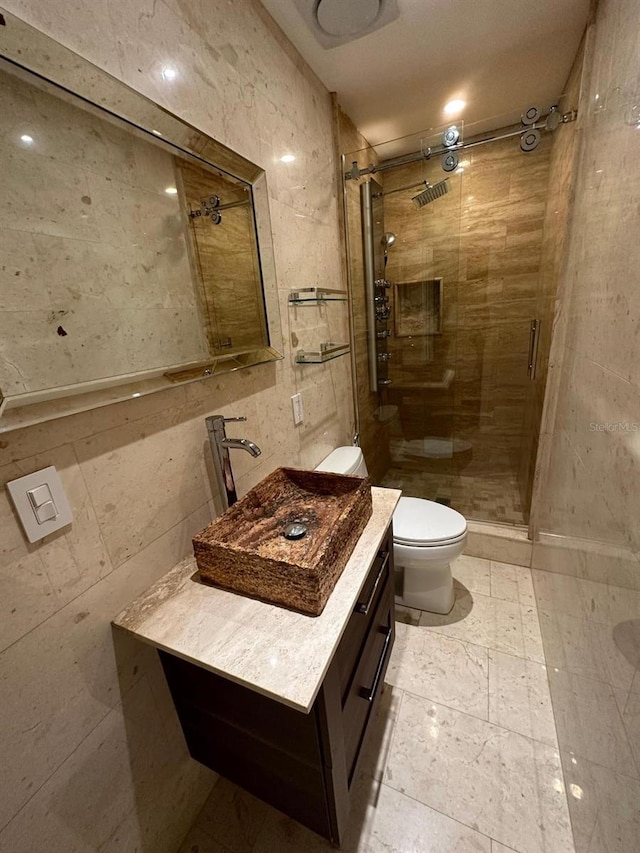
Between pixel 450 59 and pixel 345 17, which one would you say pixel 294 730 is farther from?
pixel 450 59

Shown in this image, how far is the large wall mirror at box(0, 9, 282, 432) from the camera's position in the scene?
0.58 m

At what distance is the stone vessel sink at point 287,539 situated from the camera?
737mm

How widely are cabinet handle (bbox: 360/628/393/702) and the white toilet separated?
37 cm

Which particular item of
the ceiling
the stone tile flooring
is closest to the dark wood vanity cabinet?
the stone tile flooring

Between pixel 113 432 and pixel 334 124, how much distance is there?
6.34ft

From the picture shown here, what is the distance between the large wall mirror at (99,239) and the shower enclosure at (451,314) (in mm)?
1251

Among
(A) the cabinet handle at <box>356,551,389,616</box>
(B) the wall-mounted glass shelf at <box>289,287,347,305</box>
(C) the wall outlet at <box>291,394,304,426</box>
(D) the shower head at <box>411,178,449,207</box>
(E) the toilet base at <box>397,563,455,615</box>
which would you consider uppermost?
(D) the shower head at <box>411,178,449,207</box>

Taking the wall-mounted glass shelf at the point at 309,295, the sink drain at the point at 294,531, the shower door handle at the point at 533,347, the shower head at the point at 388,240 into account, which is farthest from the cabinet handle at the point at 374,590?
the shower head at the point at 388,240

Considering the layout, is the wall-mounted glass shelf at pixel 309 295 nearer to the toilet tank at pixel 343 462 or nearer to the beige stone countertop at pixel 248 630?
the toilet tank at pixel 343 462

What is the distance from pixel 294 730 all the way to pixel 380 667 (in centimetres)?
48

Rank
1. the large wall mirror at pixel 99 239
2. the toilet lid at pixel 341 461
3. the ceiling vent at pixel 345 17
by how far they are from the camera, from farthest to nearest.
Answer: the toilet lid at pixel 341 461, the ceiling vent at pixel 345 17, the large wall mirror at pixel 99 239

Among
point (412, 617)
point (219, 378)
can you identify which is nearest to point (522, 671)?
point (412, 617)

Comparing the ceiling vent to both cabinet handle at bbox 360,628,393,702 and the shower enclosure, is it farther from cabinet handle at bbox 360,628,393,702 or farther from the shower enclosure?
cabinet handle at bbox 360,628,393,702

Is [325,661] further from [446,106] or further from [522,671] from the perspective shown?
[446,106]
